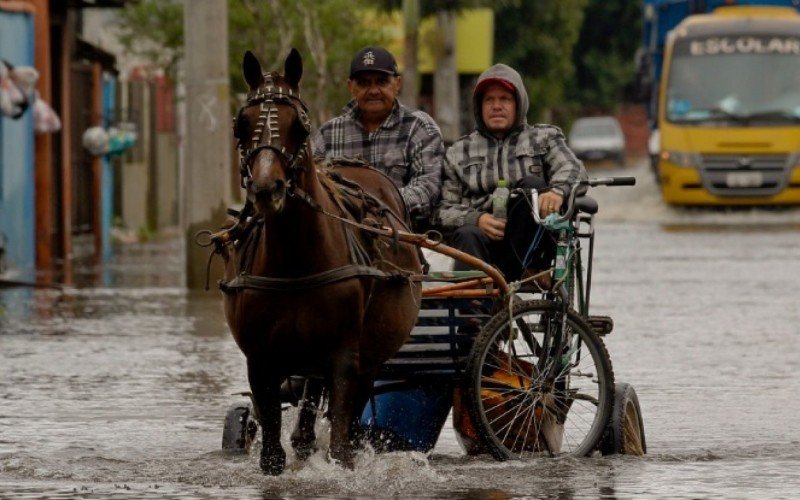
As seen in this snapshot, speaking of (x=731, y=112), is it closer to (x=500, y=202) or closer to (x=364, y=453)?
(x=500, y=202)


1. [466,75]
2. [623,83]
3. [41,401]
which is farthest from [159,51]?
[623,83]

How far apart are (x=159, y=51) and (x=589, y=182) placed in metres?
32.7

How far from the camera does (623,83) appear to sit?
81.1 metres

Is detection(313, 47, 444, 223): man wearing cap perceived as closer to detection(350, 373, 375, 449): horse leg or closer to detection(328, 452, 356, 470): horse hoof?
detection(350, 373, 375, 449): horse leg

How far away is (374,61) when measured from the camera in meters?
10.1

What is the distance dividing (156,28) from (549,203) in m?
31.4

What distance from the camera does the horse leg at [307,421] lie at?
9414mm

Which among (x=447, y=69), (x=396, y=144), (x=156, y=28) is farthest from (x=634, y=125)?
(x=396, y=144)

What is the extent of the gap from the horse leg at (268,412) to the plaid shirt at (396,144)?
1.76 metres

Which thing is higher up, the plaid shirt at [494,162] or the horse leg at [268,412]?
the plaid shirt at [494,162]

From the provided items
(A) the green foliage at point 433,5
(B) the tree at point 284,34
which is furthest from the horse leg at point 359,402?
(A) the green foliage at point 433,5

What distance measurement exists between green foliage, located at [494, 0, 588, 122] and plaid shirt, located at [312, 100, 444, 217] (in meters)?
54.0

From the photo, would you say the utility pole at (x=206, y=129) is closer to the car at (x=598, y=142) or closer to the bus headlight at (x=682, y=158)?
the bus headlight at (x=682, y=158)

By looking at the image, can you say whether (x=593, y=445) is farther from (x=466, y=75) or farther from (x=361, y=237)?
(x=466, y=75)
